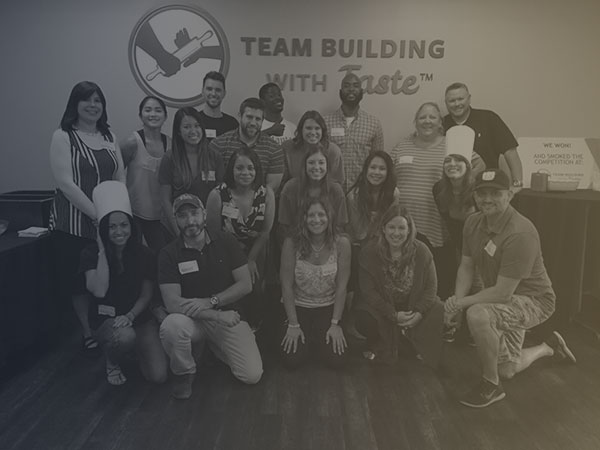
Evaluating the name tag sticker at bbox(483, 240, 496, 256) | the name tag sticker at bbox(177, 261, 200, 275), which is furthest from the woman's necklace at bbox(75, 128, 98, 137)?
the name tag sticker at bbox(483, 240, 496, 256)

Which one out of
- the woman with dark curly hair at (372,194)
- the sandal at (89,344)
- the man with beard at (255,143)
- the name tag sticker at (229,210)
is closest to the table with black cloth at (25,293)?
the sandal at (89,344)

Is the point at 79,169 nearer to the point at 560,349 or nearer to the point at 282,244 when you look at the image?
the point at 282,244

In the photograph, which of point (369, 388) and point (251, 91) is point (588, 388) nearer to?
point (369, 388)

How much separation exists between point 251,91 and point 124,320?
2109 millimetres

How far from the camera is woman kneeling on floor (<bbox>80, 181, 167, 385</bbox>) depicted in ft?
8.72

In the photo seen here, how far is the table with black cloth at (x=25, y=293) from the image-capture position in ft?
9.06

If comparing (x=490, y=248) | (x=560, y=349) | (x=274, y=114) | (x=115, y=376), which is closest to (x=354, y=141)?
(x=274, y=114)

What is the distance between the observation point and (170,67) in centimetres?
400

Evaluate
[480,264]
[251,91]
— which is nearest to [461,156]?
[480,264]

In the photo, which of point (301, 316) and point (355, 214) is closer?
point (301, 316)

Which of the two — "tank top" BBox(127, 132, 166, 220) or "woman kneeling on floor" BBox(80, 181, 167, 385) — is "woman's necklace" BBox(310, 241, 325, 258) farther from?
"tank top" BBox(127, 132, 166, 220)

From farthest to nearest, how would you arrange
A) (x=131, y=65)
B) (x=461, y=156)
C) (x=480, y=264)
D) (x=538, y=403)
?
1. (x=131, y=65)
2. (x=461, y=156)
3. (x=480, y=264)
4. (x=538, y=403)

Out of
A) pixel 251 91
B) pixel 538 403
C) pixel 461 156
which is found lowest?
pixel 538 403

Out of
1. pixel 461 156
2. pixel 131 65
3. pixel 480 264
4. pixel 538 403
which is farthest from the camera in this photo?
pixel 131 65
